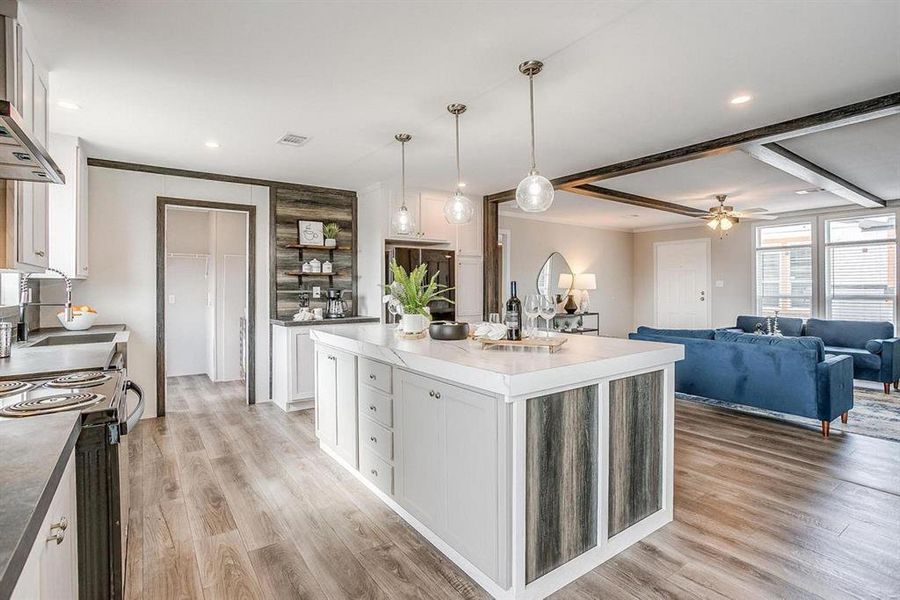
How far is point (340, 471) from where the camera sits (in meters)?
3.15

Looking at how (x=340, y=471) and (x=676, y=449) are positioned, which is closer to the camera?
(x=340, y=471)

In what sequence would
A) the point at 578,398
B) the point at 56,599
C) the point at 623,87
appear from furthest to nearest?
the point at 623,87, the point at 578,398, the point at 56,599

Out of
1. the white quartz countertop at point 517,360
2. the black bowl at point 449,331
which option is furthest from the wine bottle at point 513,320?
the black bowl at point 449,331

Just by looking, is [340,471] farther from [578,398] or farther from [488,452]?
[578,398]

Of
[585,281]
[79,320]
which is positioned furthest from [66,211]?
[585,281]

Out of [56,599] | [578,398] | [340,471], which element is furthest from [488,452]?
[340,471]

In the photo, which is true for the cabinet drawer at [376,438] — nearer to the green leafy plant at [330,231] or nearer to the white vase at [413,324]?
the white vase at [413,324]

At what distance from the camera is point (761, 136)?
345cm

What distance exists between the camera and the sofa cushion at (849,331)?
5.98 meters

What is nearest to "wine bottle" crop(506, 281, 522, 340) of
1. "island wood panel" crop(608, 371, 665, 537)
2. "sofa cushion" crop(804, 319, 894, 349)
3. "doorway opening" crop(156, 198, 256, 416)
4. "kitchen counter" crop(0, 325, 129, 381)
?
"island wood panel" crop(608, 371, 665, 537)

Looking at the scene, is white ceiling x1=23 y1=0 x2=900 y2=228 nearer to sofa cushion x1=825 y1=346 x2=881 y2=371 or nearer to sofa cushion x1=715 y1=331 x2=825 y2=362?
sofa cushion x1=715 y1=331 x2=825 y2=362

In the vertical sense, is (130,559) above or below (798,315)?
below

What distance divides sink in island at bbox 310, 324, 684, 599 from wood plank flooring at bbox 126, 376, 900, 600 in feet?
0.50

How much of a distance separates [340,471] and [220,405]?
7.92 ft
